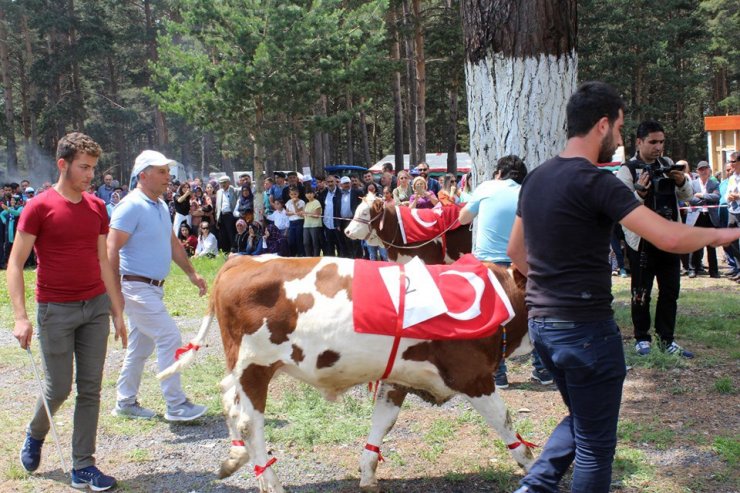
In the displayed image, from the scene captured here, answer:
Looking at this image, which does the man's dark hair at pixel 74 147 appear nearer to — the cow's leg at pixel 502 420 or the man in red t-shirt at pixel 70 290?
the man in red t-shirt at pixel 70 290

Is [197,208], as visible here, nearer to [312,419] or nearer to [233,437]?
[312,419]

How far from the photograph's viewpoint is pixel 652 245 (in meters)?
6.76

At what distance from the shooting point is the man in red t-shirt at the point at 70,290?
4508mm

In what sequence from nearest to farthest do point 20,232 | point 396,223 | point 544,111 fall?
point 20,232 < point 544,111 < point 396,223

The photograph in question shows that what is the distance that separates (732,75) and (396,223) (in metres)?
39.6

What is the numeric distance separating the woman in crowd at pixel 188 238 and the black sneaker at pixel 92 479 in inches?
542

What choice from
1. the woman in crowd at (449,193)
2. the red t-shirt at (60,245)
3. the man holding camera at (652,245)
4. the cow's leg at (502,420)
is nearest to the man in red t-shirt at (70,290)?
the red t-shirt at (60,245)

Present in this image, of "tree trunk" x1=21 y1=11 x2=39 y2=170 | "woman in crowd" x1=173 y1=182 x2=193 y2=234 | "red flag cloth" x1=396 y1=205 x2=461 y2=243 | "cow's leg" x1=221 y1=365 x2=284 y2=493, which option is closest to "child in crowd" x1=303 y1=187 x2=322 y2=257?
"woman in crowd" x1=173 y1=182 x2=193 y2=234

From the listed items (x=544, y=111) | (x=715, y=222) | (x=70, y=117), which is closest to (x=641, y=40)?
(x=715, y=222)

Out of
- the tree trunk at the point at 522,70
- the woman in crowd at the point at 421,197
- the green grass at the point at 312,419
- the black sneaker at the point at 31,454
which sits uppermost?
the tree trunk at the point at 522,70

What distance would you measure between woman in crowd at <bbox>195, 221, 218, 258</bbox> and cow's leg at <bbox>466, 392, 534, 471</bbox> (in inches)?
550

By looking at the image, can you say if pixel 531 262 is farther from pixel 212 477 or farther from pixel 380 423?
pixel 212 477

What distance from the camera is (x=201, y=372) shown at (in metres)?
7.31

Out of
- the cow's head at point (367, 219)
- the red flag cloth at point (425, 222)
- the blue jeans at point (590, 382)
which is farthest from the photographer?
the cow's head at point (367, 219)
